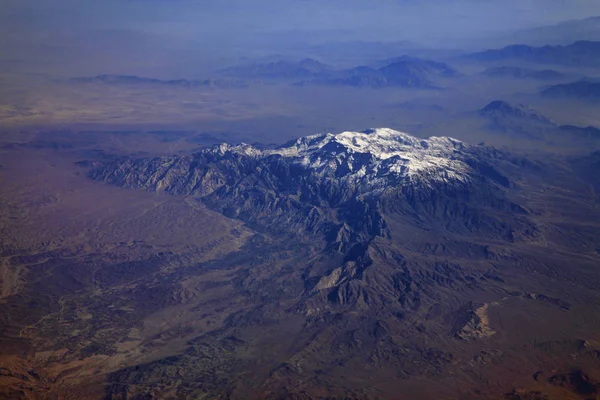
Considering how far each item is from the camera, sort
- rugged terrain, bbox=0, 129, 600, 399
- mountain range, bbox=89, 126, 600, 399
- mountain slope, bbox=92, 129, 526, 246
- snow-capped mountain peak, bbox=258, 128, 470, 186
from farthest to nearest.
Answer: snow-capped mountain peak, bbox=258, 128, 470, 186
mountain slope, bbox=92, 129, 526, 246
mountain range, bbox=89, 126, 600, 399
rugged terrain, bbox=0, 129, 600, 399

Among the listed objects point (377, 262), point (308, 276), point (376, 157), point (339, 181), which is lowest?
point (308, 276)

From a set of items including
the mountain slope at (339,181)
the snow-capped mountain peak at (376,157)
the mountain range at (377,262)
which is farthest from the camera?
the snow-capped mountain peak at (376,157)

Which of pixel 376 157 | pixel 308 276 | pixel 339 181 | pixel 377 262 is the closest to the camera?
pixel 308 276

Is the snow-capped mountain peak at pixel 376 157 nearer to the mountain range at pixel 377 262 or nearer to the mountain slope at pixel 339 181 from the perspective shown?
the mountain slope at pixel 339 181

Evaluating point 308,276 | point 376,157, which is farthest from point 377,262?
point 376,157

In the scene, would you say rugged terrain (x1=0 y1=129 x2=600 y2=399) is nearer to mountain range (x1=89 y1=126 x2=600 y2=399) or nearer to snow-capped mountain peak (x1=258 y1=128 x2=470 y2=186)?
mountain range (x1=89 y1=126 x2=600 y2=399)

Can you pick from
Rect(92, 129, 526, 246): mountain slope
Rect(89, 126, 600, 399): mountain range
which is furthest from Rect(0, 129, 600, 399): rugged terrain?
Rect(92, 129, 526, 246): mountain slope

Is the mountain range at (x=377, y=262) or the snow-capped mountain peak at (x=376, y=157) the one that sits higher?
the snow-capped mountain peak at (x=376, y=157)

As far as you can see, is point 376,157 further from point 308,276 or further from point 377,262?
point 308,276

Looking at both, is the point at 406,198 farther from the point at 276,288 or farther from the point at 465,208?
the point at 276,288

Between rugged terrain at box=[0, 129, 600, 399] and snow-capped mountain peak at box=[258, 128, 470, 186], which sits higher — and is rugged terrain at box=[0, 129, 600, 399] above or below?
below

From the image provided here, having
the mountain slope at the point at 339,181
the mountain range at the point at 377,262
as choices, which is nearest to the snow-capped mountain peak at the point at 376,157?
the mountain slope at the point at 339,181

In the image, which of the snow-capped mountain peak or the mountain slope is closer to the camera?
the mountain slope
